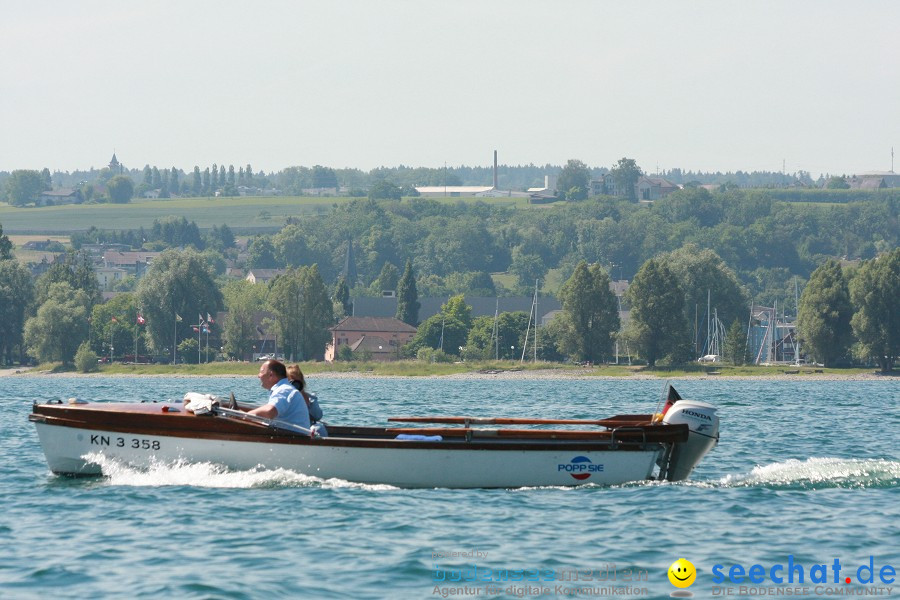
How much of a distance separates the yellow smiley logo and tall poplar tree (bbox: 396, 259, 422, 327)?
157m

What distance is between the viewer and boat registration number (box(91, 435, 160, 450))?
77.7 feet

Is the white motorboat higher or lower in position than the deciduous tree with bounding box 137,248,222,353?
higher

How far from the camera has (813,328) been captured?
118 m

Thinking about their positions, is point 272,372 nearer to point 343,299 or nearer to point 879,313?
point 879,313

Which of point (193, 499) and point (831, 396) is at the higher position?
point (193, 499)

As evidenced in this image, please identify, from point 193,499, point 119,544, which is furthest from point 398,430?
point 119,544

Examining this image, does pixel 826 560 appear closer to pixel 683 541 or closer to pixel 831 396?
pixel 683 541

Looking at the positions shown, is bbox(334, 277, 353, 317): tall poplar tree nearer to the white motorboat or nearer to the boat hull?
the white motorboat

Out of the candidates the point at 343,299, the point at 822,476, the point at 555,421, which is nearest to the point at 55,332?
the point at 343,299

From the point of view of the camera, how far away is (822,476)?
2539cm

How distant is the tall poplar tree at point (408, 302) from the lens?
174875mm

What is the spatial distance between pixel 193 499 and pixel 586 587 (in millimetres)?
8225

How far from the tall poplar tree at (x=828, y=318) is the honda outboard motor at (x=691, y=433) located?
318ft

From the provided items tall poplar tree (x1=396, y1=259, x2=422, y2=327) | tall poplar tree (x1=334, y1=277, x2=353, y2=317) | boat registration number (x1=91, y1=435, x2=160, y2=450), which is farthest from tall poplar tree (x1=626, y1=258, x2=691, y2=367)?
boat registration number (x1=91, y1=435, x2=160, y2=450)
